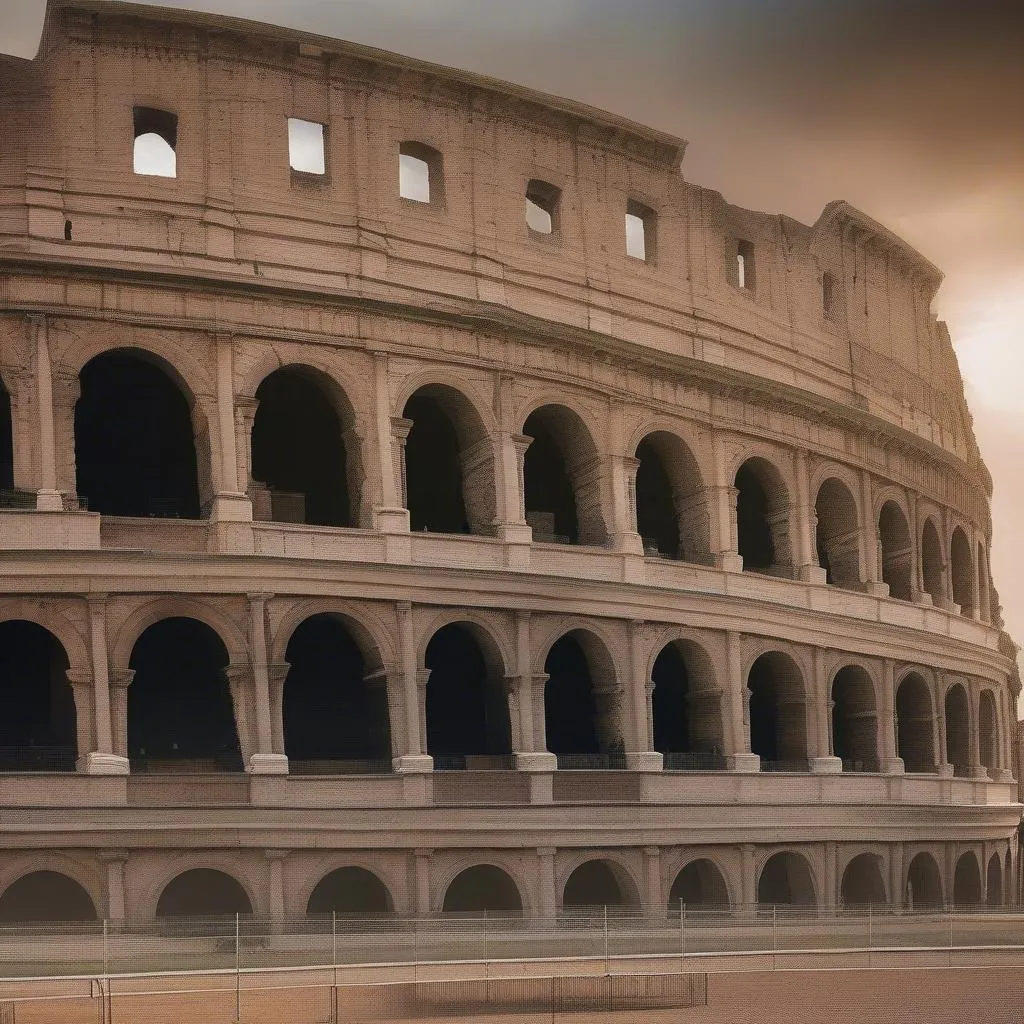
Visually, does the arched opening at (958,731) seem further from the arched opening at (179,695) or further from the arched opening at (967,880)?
the arched opening at (179,695)

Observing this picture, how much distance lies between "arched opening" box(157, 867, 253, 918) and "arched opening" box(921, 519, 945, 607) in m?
20.1

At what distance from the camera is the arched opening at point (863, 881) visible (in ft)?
126

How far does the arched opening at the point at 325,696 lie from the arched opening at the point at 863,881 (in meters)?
11.0

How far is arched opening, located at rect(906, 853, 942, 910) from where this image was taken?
40500 mm

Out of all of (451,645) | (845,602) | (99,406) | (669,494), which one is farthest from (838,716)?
(99,406)

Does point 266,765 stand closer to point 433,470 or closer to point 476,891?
point 476,891

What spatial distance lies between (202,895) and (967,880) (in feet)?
62.6

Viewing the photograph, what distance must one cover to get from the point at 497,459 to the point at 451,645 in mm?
3862

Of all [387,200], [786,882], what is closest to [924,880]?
[786,882]

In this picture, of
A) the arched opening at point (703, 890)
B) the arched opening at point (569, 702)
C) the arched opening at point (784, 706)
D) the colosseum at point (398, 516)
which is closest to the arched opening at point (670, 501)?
the colosseum at point (398, 516)

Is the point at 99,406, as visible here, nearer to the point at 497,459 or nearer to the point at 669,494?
the point at 497,459

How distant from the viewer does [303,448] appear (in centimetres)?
3431

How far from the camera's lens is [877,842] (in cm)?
3828

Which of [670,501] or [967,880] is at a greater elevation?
[670,501]
